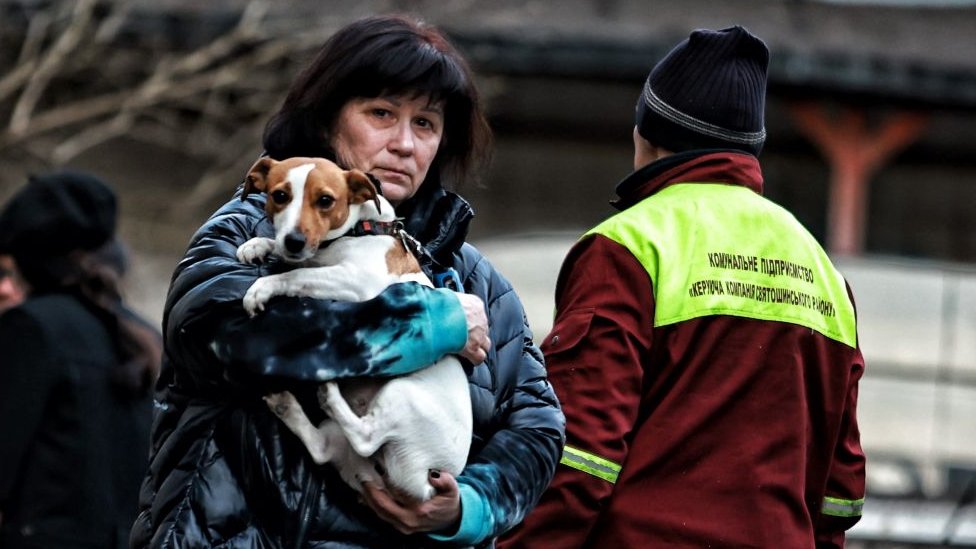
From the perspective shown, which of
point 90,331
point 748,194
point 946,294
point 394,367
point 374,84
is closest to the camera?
point 394,367

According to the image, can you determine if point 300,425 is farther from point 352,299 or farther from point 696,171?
point 696,171

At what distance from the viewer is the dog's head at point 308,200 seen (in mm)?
2539

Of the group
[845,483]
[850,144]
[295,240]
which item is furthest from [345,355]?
[850,144]

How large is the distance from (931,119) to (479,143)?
11.8 metres

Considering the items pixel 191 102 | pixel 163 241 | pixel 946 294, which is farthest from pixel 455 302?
pixel 163 241

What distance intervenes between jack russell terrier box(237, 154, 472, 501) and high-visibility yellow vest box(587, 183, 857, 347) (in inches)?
31.8

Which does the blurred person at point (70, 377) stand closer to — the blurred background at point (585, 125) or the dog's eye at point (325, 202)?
the dog's eye at point (325, 202)

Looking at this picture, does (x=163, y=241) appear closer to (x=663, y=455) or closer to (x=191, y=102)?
(x=191, y=102)

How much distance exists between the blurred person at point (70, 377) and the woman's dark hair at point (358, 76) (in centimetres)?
191

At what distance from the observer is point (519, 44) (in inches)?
506

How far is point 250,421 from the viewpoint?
102 inches

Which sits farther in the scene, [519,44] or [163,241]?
[163,241]

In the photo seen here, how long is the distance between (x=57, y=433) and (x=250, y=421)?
7.21 feet

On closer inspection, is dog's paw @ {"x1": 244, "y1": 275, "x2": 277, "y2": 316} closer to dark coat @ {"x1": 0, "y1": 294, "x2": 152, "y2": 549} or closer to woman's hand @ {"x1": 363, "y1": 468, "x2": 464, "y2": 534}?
woman's hand @ {"x1": 363, "y1": 468, "x2": 464, "y2": 534}
